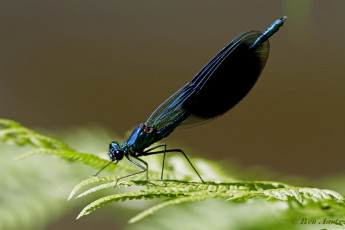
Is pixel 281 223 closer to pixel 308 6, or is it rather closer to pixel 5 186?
pixel 308 6

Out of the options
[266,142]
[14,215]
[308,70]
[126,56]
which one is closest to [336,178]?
[14,215]

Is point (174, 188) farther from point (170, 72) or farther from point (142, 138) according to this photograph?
point (170, 72)

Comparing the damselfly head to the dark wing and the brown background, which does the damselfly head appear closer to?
the dark wing

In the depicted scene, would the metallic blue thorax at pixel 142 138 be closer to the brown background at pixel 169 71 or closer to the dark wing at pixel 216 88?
the dark wing at pixel 216 88

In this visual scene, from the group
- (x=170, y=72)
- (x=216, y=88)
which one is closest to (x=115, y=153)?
(x=216, y=88)

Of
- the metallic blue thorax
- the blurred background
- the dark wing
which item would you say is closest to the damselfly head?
the metallic blue thorax

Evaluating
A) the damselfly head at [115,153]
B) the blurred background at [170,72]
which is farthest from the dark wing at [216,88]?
the blurred background at [170,72]
